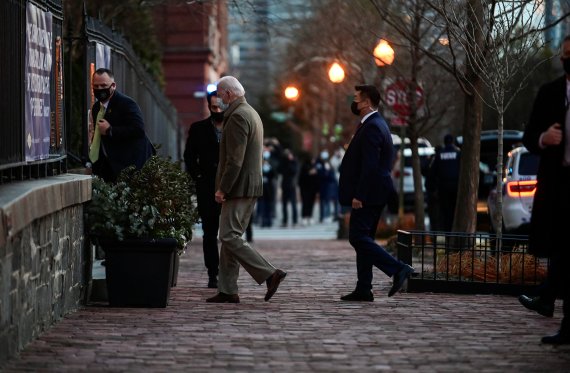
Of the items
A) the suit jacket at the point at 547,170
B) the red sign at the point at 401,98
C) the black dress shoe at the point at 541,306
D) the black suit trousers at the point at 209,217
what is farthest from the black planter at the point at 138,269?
the red sign at the point at 401,98

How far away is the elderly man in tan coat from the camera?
11.7 meters

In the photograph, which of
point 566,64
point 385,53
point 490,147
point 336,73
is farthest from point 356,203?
point 336,73

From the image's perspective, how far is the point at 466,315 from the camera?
10984 mm

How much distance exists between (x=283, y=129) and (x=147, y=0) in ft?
232

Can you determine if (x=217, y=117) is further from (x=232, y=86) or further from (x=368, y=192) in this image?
(x=368, y=192)

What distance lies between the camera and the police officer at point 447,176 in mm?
21969

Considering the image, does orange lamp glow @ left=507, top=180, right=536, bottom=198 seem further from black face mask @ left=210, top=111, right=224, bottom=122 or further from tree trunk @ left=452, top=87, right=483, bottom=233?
black face mask @ left=210, top=111, right=224, bottom=122

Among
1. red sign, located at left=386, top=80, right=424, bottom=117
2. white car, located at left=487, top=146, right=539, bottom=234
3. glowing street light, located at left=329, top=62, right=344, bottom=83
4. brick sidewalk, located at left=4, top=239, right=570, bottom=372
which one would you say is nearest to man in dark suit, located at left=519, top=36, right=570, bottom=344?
brick sidewalk, located at left=4, top=239, right=570, bottom=372

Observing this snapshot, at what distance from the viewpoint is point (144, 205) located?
37.6 feet

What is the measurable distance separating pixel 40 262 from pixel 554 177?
131 inches

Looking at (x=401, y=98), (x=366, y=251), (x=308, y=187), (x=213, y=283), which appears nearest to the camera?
(x=366, y=251)

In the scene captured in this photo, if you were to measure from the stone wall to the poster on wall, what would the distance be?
13.3 inches

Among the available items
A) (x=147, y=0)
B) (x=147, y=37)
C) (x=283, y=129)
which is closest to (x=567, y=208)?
(x=147, y=0)

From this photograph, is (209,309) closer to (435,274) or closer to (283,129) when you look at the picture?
(435,274)
